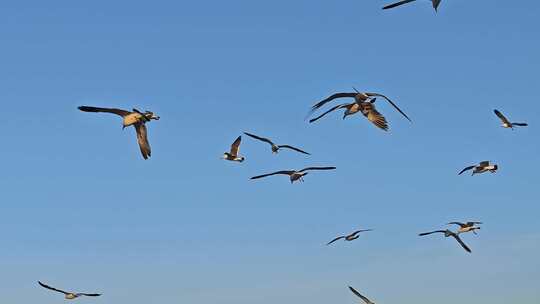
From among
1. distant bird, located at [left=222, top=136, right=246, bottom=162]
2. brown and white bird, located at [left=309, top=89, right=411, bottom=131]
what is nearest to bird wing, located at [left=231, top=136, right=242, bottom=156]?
distant bird, located at [left=222, top=136, right=246, bottom=162]

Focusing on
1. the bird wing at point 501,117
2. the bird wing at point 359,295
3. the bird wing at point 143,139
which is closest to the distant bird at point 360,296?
the bird wing at point 359,295

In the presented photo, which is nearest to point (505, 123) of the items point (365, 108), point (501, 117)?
point (501, 117)

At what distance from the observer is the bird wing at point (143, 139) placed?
5348 centimetres

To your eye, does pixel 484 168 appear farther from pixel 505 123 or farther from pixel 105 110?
pixel 105 110

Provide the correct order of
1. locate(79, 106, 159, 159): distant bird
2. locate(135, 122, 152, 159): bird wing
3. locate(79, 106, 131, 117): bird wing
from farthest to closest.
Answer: locate(79, 106, 159, 159): distant bird, locate(135, 122, 152, 159): bird wing, locate(79, 106, 131, 117): bird wing

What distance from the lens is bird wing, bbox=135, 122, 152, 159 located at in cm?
5348

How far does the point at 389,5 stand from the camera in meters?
40.7

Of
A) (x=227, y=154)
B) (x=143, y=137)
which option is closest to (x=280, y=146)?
(x=227, y=154)

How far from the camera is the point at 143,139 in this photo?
54312mm

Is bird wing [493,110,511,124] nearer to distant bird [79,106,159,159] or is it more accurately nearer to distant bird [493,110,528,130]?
distant bird [493,110,528,130]

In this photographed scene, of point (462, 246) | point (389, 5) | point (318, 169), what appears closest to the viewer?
point (389, 5)

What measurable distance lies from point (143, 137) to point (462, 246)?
25.4 m

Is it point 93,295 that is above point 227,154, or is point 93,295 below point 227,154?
below

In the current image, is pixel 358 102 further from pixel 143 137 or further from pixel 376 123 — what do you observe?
pixel 143 137
